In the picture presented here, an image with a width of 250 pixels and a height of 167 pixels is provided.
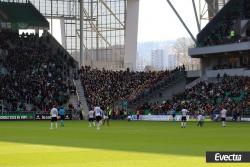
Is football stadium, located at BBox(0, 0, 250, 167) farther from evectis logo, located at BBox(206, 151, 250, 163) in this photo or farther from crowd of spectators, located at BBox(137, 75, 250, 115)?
evectis logo, located at BBox(206, 151, 250, 163)

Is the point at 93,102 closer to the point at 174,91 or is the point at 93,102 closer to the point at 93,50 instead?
the point at 174,91

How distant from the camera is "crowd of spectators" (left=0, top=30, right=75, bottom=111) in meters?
83.1

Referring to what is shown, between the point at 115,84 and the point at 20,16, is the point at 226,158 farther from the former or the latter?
the point at 20,16

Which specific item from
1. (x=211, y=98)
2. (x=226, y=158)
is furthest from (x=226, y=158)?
(x=211, y=98)

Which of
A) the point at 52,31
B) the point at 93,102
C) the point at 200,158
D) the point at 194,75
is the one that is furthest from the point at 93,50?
the point at 200,158

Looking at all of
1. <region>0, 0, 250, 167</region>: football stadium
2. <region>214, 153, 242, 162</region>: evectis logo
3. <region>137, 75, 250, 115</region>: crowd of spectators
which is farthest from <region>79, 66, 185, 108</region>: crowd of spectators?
<region>214, 153, 242, 162</region>: evectis logo

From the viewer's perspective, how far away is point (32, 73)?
8875cm

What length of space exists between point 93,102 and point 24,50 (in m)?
13.1

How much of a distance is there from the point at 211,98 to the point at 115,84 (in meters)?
16.0

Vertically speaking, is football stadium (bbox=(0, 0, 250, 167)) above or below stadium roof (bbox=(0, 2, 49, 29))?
below

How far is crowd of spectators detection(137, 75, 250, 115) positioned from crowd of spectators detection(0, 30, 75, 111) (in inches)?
447

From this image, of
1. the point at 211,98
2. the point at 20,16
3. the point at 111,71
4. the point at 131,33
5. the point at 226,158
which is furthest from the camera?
the point at 131,33

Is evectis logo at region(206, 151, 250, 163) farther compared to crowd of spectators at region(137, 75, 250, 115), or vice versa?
crowd of spectators at region(137, 75, 250, 115)

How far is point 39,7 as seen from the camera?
108 metres
